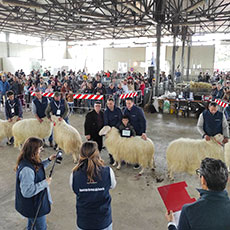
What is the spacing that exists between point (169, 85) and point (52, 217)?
48.3ft

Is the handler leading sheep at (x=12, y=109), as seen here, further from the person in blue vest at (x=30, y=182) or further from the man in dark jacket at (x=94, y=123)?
the person in blue vest at (x=30, y=182)

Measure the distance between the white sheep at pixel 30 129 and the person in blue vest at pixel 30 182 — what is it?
4.28m

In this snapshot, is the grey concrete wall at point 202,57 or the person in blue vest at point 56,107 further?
the grey concrete wall at point 202,57

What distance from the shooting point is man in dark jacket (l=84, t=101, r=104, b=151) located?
227 inches

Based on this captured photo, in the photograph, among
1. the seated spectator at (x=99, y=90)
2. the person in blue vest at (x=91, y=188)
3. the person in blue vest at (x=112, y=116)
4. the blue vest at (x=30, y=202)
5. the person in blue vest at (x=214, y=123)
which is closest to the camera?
the person in blue vest at (x=91, y=188)

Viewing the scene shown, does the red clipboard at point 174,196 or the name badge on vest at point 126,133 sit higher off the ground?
the red clipboard at point 174,196

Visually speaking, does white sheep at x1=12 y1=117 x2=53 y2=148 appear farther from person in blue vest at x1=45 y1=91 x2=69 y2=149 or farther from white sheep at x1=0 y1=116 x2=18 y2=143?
white sheep at x1=0 y1=116 x2=18 y2=143

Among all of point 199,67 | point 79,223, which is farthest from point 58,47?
point 79,223

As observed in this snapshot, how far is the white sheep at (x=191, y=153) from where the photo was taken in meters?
4.88

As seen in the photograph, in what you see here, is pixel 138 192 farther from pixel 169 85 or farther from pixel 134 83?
pixel 169 85

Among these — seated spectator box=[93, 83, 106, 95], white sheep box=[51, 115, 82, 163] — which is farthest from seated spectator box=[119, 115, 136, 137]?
seated spectator box=[93, 83, 106, 95]

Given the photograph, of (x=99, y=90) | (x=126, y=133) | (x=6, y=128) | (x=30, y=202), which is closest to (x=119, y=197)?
(x=126, y=133)

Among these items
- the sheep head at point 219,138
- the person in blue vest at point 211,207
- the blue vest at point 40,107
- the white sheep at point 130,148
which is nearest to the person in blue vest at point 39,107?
the blue vest at point 40,107

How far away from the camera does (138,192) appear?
15.5ft
